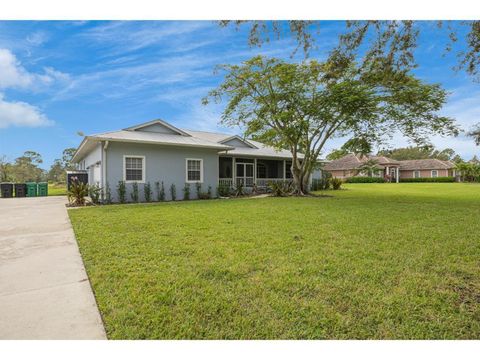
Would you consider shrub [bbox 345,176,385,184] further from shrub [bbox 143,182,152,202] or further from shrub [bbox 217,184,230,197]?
shrub [bbox 143,182,152,202]

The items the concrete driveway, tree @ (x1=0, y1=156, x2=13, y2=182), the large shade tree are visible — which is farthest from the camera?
tree @ (x1=0, y1=156, x2=13, y2=182)

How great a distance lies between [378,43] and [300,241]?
12.4 ft

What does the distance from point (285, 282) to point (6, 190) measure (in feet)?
69.9

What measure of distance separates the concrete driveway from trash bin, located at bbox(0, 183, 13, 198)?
16038mm

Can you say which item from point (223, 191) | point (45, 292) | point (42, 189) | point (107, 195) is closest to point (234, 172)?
point (223, 191)

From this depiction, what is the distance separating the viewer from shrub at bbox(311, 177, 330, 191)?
2306cm

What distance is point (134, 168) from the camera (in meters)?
13.2

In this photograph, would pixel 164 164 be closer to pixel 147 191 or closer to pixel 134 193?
pixel 147 191

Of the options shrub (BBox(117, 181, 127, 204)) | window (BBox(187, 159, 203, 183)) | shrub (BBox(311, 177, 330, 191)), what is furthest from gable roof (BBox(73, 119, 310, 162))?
shrub (BBox(311, 177, 330, 191))

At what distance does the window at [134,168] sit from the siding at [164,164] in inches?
7.0

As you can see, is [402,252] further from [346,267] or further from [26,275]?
[26,275]

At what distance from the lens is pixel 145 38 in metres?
6.35

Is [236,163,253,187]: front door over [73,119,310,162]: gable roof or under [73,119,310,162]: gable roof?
under

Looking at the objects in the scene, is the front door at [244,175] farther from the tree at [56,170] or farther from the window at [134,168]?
the tree at [56,170]
